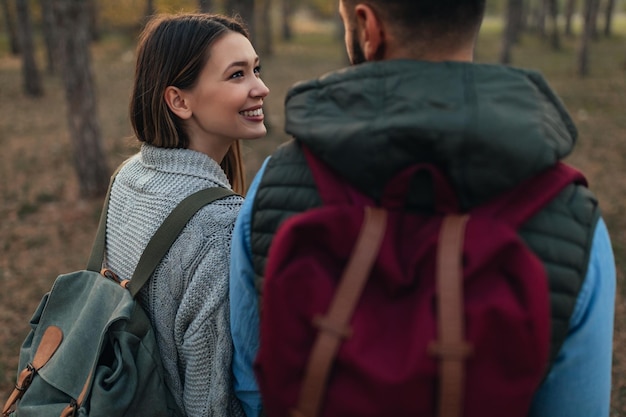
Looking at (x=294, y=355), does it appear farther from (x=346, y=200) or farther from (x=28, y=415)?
(x=28, y=415)

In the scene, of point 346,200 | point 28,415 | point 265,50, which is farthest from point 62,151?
point 265,50

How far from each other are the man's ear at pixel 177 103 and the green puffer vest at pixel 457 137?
896mm

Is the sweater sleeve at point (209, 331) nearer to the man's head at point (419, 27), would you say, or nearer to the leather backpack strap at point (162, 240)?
the leather backpack strap at point (162, 240)

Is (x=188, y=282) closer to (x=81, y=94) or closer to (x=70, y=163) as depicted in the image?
(x=81, y=94)

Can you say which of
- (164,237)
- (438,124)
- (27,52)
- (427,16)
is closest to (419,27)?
(427,16)

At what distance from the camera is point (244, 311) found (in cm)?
161

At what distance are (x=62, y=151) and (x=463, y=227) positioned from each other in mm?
9738

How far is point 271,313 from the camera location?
3.83ft

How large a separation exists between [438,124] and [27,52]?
15298 mm

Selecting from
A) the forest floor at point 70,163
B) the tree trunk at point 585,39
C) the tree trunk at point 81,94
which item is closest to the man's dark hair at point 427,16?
the forest floor at point 70,163

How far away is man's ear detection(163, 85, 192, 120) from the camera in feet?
Answer: 6.99

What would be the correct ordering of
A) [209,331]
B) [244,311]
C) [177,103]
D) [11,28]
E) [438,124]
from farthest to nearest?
[11,28] → [177,103] → [209,331] → [244,311] → [438,124]

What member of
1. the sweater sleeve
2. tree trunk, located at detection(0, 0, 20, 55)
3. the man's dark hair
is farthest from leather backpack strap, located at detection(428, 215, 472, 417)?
tree trunk, located at detection(0, 0, 20, 55)

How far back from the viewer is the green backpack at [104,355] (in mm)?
1797
